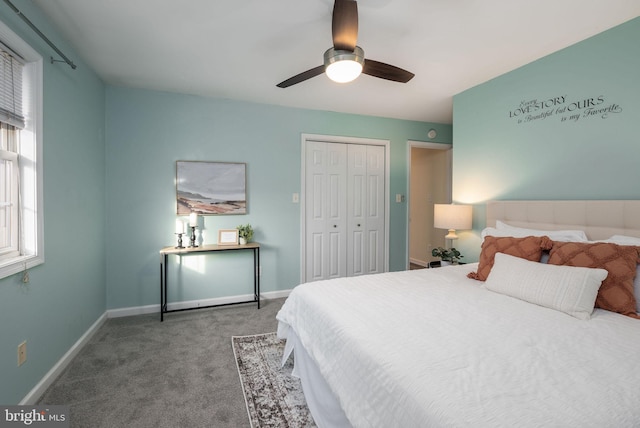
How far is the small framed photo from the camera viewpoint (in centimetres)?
352

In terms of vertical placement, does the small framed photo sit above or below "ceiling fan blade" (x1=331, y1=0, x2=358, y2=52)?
below

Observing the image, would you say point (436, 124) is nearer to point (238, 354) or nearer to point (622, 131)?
point (622, 131)

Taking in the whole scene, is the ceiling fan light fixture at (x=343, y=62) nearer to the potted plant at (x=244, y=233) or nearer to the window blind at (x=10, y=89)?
the window blind at (x=10, y=89)

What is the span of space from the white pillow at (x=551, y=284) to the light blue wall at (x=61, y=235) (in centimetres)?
285

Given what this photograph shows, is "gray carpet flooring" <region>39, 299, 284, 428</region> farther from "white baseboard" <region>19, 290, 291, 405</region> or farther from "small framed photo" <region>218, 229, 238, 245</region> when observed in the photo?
"small framed photo" <region>218, 229, 238, 245</region>

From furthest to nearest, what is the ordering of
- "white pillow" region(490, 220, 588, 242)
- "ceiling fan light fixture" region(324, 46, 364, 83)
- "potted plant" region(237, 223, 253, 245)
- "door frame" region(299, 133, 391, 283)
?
1. "door frame" region(299, 133, 391, 283)
2. "potted plant" region(237, 223, 253, 245)
3. "white pillow" region(490, 220, 588, 242)
4. "ceiling fan light fixture" region(324, 46, 364, 83)

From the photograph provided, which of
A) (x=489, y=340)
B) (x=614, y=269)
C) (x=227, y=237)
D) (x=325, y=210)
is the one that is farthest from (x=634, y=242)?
(x=227, y=237)

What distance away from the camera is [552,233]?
7.51 ft

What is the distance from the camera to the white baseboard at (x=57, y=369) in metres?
1.83

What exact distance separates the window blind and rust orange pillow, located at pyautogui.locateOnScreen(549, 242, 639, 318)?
3394 millimetres

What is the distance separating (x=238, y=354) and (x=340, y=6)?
8.20 feet

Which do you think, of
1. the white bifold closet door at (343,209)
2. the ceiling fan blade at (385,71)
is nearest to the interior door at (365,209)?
the white bifold closet door at (343,209)

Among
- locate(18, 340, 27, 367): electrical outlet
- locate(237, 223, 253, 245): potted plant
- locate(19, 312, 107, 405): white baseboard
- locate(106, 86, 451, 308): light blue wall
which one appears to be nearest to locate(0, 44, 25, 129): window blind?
locate(18, 340, 27, 367): electrical outlet

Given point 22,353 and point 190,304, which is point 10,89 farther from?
point 190,304
